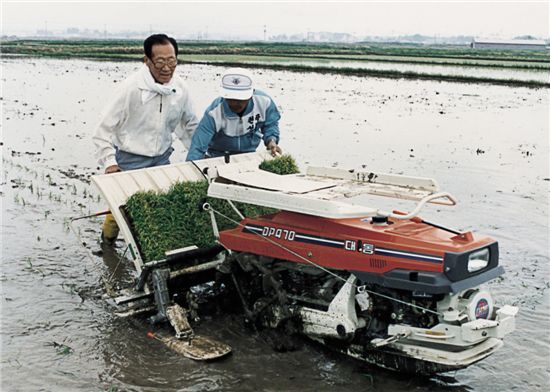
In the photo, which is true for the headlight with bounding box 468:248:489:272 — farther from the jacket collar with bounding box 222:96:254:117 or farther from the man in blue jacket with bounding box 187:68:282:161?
the jacket collar with bounding box 222:96:254:117

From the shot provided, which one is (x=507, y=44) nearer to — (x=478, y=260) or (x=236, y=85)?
(x=236, y=85)

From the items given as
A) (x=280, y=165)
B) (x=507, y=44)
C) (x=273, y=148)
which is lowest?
(x=280, y=165)

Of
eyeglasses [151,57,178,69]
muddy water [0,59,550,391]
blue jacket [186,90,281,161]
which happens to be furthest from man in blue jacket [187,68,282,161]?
muddy water [0,59,550,391]

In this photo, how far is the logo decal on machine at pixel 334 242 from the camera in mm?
4855

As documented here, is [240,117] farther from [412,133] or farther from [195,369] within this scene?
[412,133]

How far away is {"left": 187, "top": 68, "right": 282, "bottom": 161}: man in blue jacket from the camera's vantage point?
6719 mm

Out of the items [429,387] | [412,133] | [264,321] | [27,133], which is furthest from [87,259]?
[412,133]

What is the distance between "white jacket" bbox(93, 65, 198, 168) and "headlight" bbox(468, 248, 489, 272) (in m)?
3.60

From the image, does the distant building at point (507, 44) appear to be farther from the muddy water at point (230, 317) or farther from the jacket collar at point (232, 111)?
Result: the jacket collar at point (232, 111)

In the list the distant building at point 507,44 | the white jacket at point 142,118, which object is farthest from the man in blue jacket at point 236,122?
the distant building at point 507,44

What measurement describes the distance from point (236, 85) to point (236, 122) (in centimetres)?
53

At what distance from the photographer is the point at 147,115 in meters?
7.02

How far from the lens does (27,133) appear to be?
16594 millimetres

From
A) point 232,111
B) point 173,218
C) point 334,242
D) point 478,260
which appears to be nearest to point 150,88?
point 232,111
